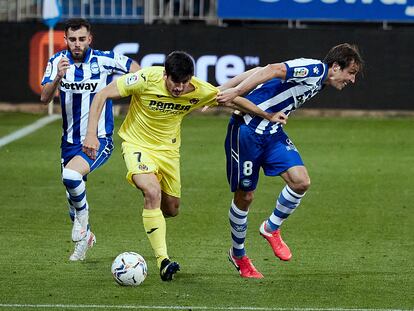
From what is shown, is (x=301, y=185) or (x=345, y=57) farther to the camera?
(x=301, y=185)

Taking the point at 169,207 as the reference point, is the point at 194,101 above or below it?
above

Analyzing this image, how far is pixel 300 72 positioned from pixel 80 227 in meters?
2.47

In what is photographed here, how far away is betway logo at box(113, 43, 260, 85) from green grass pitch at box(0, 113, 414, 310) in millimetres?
2220

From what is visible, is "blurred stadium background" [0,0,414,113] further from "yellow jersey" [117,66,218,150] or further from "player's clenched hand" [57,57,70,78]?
"yellow jersey" [117,66,218,150]

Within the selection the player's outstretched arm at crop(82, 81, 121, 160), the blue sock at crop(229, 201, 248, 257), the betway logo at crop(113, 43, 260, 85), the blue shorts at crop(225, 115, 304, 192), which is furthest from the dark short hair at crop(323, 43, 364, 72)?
the betway logo at crop(113, 43, 260, 85)

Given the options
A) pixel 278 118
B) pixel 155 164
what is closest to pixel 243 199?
pixel 278 118

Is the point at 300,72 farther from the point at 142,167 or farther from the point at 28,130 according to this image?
the point at 28,130

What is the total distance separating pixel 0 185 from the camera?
50.9 ft

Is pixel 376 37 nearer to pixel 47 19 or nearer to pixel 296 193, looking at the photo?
pixel 47 19

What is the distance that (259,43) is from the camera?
22859 mm

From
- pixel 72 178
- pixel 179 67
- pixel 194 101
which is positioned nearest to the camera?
pixel 179 67

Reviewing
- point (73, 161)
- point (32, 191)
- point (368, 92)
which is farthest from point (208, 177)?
point (368, 92)

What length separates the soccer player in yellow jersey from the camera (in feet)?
30.6

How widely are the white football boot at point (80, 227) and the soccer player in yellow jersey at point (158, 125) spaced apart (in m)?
0.92
